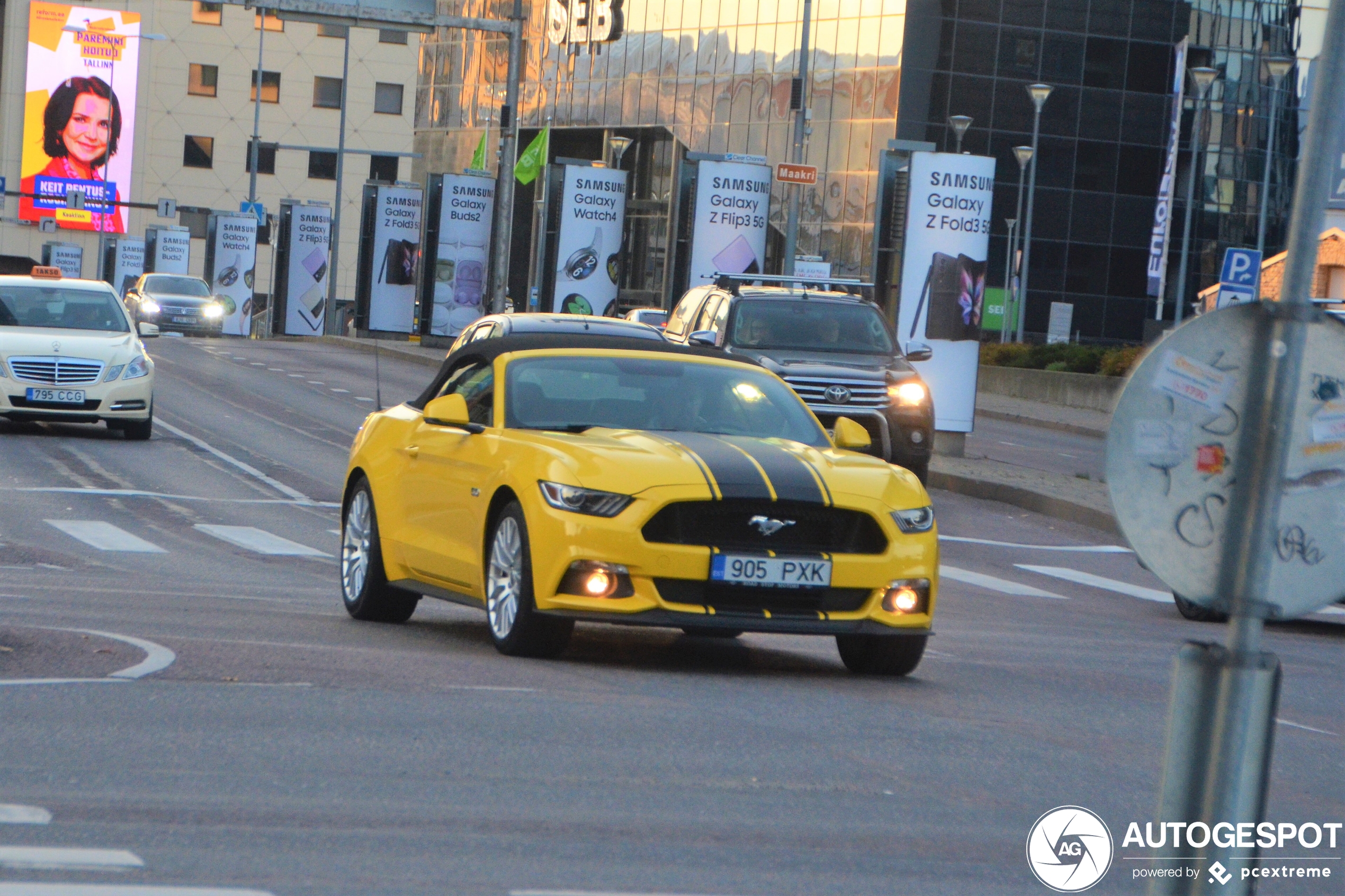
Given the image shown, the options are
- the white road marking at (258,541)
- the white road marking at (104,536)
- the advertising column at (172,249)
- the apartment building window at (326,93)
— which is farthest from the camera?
the apartment building window at (326,93)

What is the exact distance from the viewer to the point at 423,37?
3501 inches

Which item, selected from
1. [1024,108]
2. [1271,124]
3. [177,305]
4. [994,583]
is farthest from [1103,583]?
[1024,108]

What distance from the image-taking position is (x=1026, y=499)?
23.0 metres

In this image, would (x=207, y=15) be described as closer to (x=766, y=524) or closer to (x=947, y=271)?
(x=947, y=271)

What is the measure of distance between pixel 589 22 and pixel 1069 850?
31115 mm

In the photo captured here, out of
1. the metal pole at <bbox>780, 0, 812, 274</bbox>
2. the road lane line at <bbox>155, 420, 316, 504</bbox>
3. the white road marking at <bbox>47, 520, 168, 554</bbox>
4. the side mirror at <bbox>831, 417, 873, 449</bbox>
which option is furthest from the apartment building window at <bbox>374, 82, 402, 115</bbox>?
the side mirror at <bbox>831, 417, 873, 449</bbox>

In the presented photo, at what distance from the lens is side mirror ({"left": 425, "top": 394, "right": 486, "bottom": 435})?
33.1ft

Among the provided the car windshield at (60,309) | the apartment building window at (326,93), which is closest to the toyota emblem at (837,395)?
the car windshield at (60,309)

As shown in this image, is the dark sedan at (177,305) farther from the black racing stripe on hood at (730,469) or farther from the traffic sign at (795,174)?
the black racing stripe on hood at (730,469)

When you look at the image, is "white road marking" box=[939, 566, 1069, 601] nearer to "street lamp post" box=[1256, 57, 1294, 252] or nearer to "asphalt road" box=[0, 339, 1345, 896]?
"asphalt road" box=[0, 339, 1345, 896]

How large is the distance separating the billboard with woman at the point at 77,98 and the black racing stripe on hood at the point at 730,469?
102819mm

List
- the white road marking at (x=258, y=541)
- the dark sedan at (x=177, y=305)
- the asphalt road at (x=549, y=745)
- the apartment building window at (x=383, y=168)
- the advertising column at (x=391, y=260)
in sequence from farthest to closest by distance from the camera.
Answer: the apartment building window at (x=383, y=168)
the advertising column at (x=391, y=260)
the dark sedan at (x=177, y=305)
the white road marking at (x=258, y=541)
the asphalt road at (x=549, y=745)

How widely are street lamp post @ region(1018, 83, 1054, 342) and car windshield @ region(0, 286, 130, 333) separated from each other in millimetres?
32527

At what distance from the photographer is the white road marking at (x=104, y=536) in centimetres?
1525
